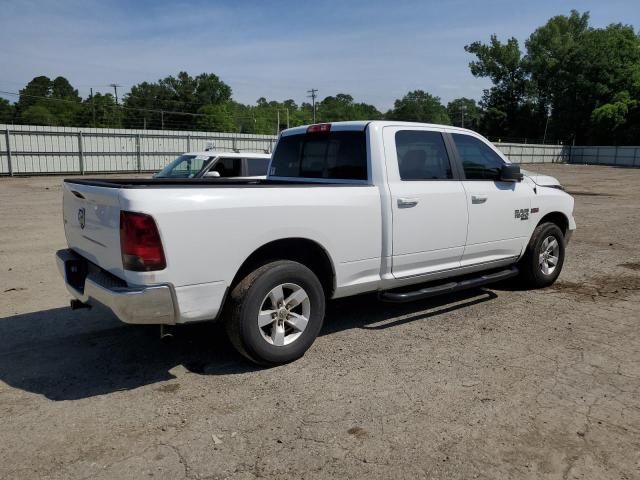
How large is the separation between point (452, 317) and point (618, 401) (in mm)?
1956

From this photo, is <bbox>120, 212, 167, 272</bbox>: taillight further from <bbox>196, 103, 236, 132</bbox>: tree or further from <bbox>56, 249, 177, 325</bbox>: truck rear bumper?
<bbox>196, 103, 236, 132</bbox>: tree

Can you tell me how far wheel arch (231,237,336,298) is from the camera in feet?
13.4

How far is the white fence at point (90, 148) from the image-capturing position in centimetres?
2536

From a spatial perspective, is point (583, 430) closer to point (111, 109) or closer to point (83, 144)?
point (83, 144)

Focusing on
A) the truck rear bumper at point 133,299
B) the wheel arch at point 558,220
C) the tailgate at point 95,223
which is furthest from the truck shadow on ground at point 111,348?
the wheel arch at point 558,220

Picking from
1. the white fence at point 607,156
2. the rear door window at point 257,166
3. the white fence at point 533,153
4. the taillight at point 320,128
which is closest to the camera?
the taillight at point 320,128

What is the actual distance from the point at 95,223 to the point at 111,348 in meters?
1.28

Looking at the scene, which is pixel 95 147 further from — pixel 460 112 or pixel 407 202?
pixel 460 112

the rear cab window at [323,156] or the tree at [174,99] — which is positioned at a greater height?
the tree at [174,99]

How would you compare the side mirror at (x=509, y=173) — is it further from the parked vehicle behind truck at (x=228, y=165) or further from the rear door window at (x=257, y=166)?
the rear door window at (x=257, y=166)

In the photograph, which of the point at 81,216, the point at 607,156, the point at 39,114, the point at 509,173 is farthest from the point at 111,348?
the point at 607,156

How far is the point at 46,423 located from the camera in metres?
3.37

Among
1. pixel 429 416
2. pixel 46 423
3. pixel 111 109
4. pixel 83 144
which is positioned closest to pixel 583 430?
pixel 429 416

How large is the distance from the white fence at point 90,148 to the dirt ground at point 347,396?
22552 mm
